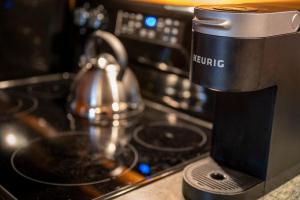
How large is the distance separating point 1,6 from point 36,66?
0.73ft

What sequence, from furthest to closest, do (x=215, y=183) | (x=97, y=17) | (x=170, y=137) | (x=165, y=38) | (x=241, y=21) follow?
1. (x=97, y=17)
2. (x=165, y=38)
3. (x=170, y=137)
4. (x=215, y=183)
5. (x=241, y=21)

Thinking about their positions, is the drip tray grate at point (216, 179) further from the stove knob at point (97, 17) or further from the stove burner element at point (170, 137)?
the stove knob at point (97, 17)

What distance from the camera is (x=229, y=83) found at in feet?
1.77

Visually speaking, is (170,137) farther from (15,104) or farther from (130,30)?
(15,104)

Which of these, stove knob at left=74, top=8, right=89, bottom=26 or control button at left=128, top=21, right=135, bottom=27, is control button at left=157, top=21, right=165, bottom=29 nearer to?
control button at left=128, top=21, right=135, bottom=27

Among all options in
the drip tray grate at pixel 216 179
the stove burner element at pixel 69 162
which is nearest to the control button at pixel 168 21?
the stove burner element at pixel 69 162

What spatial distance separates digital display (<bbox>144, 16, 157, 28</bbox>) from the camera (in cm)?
105

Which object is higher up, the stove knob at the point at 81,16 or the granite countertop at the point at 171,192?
the stove knob at the point at 81,16

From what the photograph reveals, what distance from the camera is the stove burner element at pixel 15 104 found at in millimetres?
1050

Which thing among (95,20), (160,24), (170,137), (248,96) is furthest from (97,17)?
(248,96)

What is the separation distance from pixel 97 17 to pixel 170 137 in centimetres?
48

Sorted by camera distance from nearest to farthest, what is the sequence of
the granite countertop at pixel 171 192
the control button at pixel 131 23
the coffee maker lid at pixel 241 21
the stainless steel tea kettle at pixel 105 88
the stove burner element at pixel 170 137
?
the coffee maker lid at pixel 241 21
the granite countertop at pixel 171 192
the stove burner element at pixel 170 137
the stainless steel tea kettle at pixel 105 88
the control button at pixel 131 23

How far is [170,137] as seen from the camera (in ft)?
3.05

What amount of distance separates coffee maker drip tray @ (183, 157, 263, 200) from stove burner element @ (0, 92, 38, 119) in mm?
562
